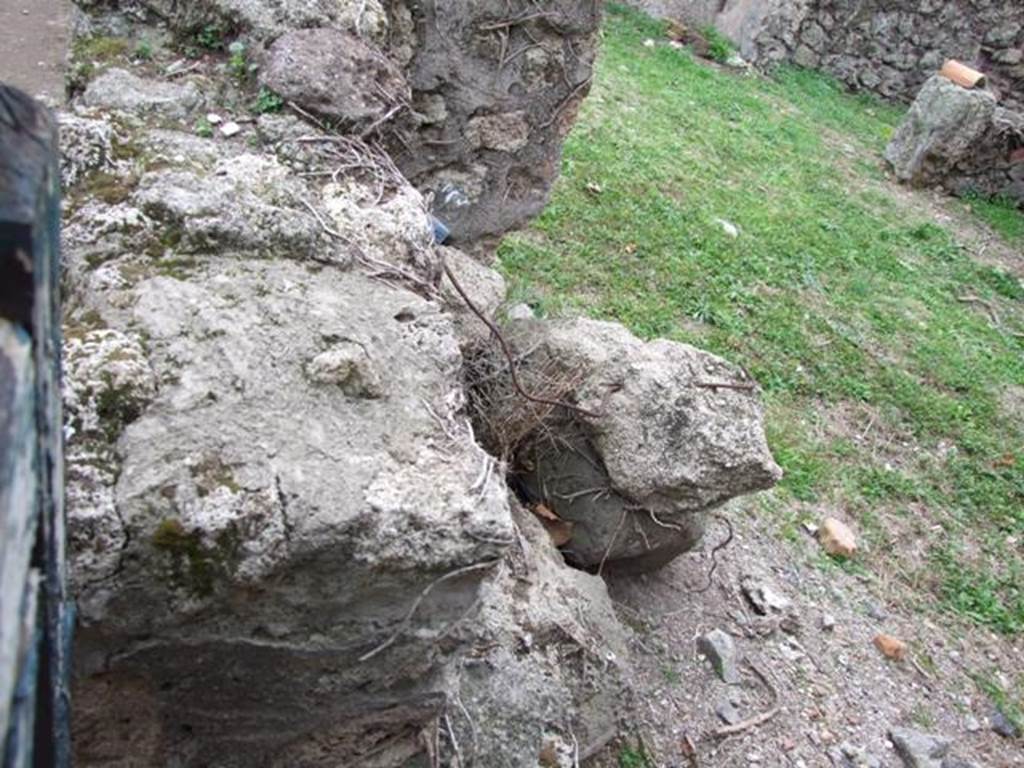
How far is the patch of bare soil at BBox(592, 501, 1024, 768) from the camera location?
2.92 m

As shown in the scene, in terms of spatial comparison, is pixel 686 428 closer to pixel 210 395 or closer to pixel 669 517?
pixel 669 517

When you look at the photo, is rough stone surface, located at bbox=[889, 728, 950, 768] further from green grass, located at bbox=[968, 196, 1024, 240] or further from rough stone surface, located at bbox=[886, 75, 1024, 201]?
rough stone surface, located at bbox=[886, 75, 1024, 201]

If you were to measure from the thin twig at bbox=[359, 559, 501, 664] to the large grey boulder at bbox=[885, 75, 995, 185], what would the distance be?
776 cm

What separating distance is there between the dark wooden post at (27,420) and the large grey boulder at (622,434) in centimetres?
194

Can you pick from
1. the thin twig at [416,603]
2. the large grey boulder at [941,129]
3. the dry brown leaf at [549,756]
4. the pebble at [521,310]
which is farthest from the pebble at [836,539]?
the large grey boulder at [941,129]

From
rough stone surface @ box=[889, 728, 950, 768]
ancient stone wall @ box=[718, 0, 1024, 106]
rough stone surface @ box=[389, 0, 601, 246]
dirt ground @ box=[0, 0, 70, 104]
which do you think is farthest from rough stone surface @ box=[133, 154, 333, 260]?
ancient stone wall @ box=[718, 0, 1024, 106]

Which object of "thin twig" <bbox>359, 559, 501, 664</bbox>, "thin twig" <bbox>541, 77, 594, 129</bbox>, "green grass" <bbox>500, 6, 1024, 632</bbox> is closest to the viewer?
"thin twig" <bbox>359, 559, 501, 664</bbox>

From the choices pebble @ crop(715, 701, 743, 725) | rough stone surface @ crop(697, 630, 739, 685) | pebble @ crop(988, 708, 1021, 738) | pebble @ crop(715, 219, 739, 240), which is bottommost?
pebble @ crop(715, 219, 739, 240)

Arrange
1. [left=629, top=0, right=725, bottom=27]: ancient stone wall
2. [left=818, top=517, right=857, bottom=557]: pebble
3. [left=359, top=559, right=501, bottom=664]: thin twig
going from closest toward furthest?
[left=359, top=559, right=501, bottom=664]: thin twig < [left=818, top=517, right=857, bottom=557]: pebble < [left=629, top=0, right=725, bottom=27]: ancient stone wall

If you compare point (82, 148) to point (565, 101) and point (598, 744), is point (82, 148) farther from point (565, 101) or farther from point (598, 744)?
point (565, 101)

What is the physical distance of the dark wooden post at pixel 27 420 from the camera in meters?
0.64

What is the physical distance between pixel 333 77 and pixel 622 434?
3.91ft

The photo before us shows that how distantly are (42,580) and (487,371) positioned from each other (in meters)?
2.04

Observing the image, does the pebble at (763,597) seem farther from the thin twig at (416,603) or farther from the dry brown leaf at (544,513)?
the thin twig at (416,603)
